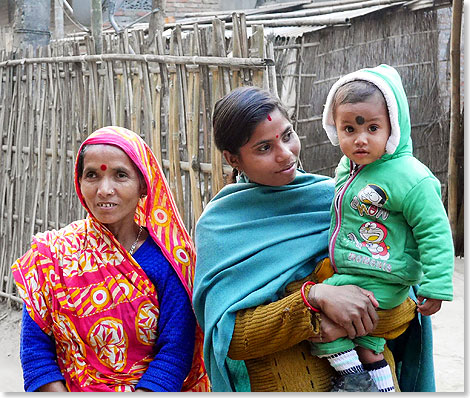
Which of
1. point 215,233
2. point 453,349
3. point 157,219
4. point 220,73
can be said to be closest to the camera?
point 215,233

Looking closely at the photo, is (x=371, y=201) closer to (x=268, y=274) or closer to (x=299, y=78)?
(x=268, y=274)

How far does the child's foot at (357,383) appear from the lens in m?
1.93

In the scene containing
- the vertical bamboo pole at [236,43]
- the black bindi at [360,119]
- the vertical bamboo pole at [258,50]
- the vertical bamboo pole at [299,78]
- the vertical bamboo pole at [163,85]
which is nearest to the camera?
the black bindi at [360,119]

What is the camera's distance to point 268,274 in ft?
6.63

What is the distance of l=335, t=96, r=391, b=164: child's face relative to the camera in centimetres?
193

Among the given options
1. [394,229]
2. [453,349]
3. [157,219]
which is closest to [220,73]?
[157,219]

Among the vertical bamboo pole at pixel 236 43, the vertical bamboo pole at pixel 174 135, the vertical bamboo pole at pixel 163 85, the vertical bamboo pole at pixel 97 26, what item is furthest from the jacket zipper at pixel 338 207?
the vertical bamboo pole at pixel 97 26

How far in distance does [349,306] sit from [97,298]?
841 millimetres

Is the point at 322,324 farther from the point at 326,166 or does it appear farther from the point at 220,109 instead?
the point at 326,166

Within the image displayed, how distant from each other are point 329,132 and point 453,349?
3365mm

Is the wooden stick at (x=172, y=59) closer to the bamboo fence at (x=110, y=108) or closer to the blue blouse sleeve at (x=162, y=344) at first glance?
the bamboo fence at (x=110, y=108)

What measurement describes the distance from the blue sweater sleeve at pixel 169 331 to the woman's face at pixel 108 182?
199 millimetres

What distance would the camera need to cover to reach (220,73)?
3930 millimetres

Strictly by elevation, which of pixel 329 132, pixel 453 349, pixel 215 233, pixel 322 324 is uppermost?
pixel 329 132
